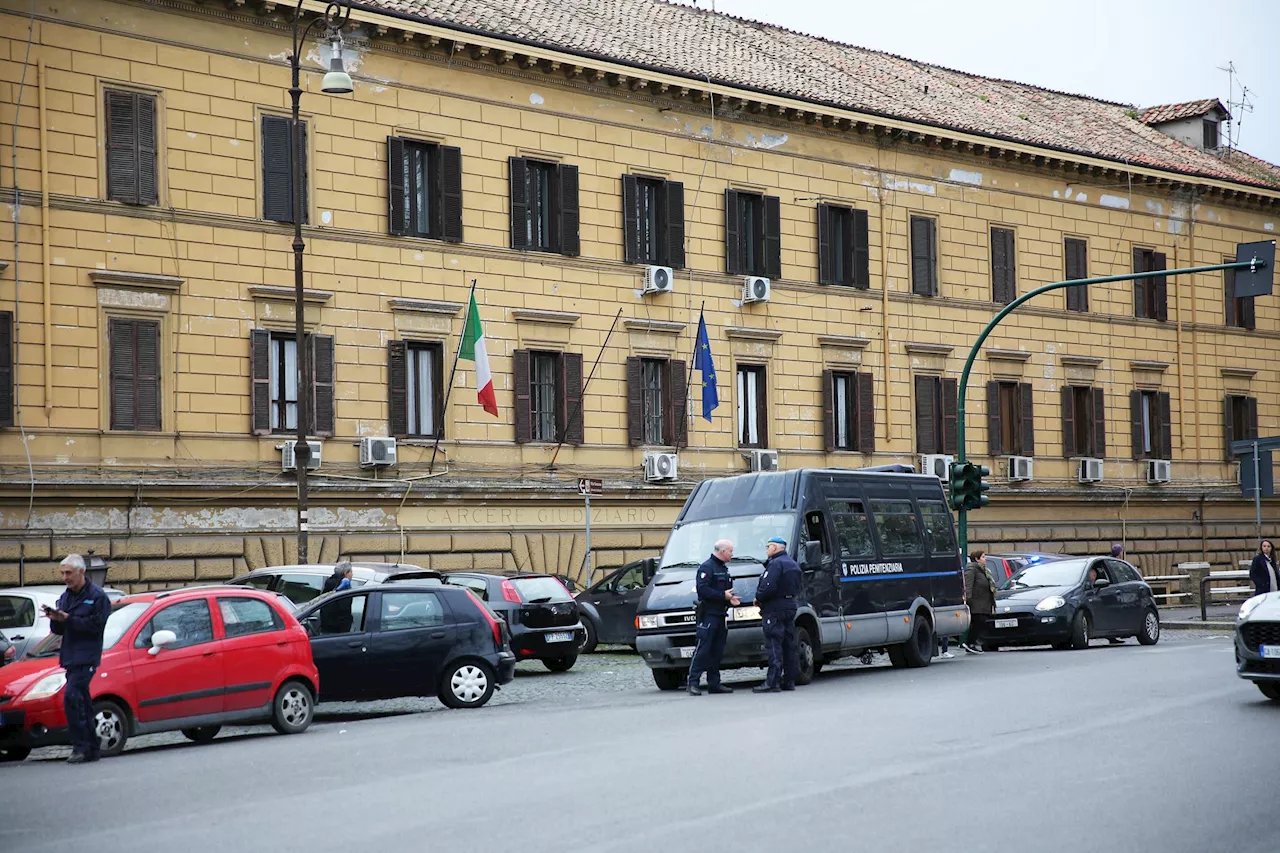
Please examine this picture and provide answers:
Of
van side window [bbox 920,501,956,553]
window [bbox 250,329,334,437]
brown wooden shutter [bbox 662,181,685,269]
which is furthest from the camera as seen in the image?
brown wooden shutter [bbox 662,181,685,269]

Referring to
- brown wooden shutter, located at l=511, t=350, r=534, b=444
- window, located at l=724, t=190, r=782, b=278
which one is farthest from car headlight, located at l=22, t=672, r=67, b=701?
window, located at l=724, t=190, r=782, b=278

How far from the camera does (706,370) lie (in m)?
33.9

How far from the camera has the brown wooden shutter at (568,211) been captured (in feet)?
110

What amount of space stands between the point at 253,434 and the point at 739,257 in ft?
39.1

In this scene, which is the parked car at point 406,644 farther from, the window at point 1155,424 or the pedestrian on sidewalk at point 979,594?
the window at point 1155,424

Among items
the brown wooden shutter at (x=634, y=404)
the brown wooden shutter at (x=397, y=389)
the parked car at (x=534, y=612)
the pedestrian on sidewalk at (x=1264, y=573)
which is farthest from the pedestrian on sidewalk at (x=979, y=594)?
the brown wooden shutter at (x=397, y=389)

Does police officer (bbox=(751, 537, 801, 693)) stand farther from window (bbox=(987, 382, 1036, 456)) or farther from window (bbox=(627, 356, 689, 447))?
window (bbox=(987, 382, 1036, 456))

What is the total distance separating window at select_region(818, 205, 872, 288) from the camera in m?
38.5

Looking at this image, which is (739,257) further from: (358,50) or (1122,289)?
(1122,289)

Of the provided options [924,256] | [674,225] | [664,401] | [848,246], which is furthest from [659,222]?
[924,256]

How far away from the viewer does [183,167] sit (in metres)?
28.5

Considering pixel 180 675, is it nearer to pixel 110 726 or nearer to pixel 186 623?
pixel 186 623

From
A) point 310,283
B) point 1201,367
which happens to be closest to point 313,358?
point 310,283

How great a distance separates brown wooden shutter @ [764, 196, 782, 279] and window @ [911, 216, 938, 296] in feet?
14.2
